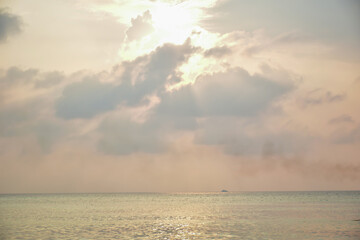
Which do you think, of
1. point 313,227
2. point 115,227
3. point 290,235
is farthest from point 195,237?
point 313,227

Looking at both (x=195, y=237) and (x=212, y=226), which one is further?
(x=212, y=226)

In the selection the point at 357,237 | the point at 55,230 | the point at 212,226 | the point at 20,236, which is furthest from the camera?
the point at 212,226

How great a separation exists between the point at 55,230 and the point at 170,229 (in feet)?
56.0

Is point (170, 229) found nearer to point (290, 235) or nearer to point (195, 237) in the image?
point (195, 237)

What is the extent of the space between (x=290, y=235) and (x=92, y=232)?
88.9 feet

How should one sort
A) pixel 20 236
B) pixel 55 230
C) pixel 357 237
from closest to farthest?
pixel 357 237 → pixel 20 236 → pixel 55 230

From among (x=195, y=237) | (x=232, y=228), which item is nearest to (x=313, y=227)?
(x=232, y=228)

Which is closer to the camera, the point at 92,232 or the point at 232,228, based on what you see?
the point at 92,232

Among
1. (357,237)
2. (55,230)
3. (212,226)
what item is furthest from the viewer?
(212,226)

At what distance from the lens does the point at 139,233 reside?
173 ft

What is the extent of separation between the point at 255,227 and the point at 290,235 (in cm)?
892

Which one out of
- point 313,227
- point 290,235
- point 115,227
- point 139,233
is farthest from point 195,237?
point 313,227

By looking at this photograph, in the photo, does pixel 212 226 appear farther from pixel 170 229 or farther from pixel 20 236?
pixel 20 236

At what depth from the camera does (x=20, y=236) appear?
51.1m
